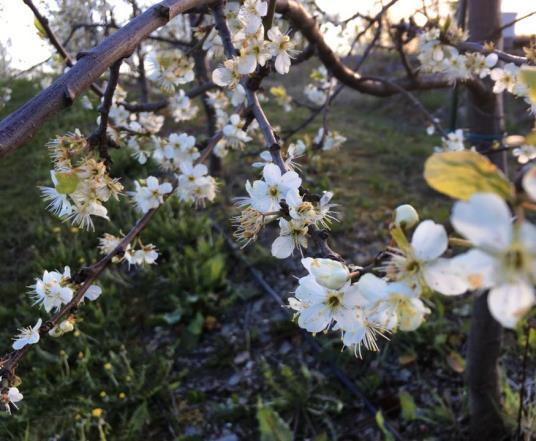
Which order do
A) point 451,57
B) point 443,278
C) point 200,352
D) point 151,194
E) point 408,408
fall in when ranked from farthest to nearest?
point 200,352, point 408,408, point 451,57, point 151,194, point 443,278

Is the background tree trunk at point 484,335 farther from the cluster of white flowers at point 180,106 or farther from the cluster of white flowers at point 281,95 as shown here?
→ the cluster of white flowers at point 180,106

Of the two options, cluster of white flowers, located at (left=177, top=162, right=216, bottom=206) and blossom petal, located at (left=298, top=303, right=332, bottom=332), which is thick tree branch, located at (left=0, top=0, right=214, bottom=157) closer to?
blossom petal, located at (left=298, top=303, right=332, bottom=332)

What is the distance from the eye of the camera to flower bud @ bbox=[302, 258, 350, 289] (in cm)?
56

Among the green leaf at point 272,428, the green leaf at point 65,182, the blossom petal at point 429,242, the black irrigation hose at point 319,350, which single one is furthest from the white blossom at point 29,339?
the green leaf at point 272,428

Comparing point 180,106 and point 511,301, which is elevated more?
point 511,301

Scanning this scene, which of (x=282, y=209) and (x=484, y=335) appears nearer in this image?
(x=282, y=209)

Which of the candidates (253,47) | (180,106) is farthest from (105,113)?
(180,106)

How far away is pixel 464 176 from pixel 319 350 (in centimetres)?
236

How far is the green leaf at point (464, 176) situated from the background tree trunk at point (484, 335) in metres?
1.73

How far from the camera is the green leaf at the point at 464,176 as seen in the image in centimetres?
36

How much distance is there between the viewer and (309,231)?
733 mm

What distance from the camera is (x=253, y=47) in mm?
921

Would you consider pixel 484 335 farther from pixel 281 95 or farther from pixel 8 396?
pixel 8 396

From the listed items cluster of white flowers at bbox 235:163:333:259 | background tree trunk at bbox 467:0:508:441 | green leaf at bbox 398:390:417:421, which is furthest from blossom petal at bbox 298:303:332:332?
green leaf at bbox 398:390:417:421
